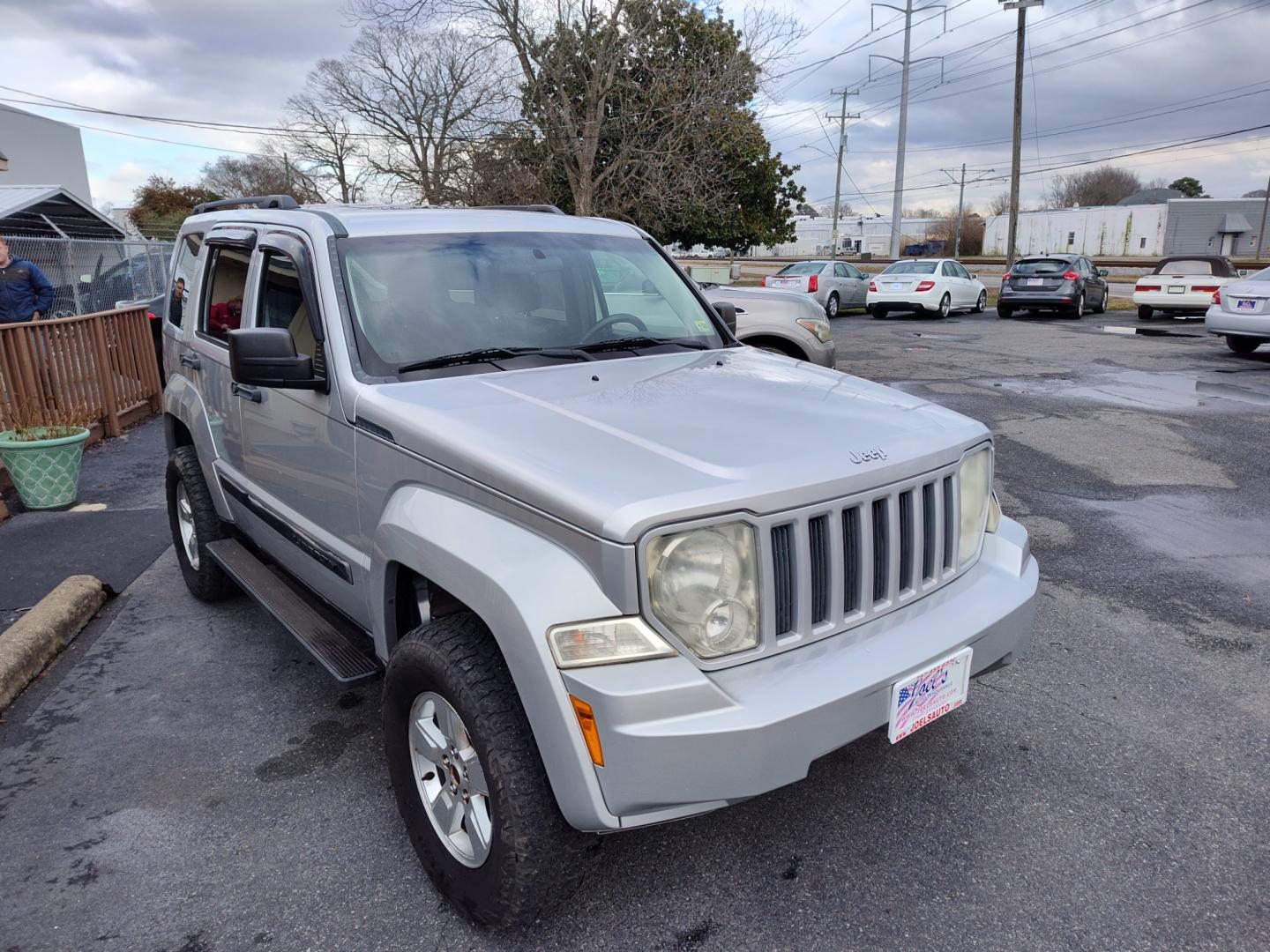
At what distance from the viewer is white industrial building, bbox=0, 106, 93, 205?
33.2 metres

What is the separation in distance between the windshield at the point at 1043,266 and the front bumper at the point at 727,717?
2294 cm

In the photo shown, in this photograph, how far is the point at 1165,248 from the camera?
70375 mm

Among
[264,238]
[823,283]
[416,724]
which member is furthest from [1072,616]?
[823,283]

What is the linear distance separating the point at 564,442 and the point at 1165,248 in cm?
8156

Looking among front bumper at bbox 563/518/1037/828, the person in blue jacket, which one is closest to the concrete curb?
front bumper at bbox 563/518/1037/828

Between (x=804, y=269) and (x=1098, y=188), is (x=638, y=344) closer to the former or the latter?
(x=804, y=269)

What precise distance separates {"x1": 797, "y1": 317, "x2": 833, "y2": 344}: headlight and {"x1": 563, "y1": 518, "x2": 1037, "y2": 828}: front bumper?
6630 millimetres

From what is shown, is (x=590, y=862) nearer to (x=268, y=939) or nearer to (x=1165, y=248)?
(x=268, y=939)

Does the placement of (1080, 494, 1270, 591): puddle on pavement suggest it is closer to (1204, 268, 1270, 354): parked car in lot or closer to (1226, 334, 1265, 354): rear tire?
(1204, 268, 1270, 354): parked car in lot

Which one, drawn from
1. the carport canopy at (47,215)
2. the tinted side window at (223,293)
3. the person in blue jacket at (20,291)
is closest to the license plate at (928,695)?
the tinted side window at (223,293)

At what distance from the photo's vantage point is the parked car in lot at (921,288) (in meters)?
22.8

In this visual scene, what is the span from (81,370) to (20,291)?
1014mm

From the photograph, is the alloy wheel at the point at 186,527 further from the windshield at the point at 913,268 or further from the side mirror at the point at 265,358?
the windshield at the point at 913,268

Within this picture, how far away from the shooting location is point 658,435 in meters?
2.50
